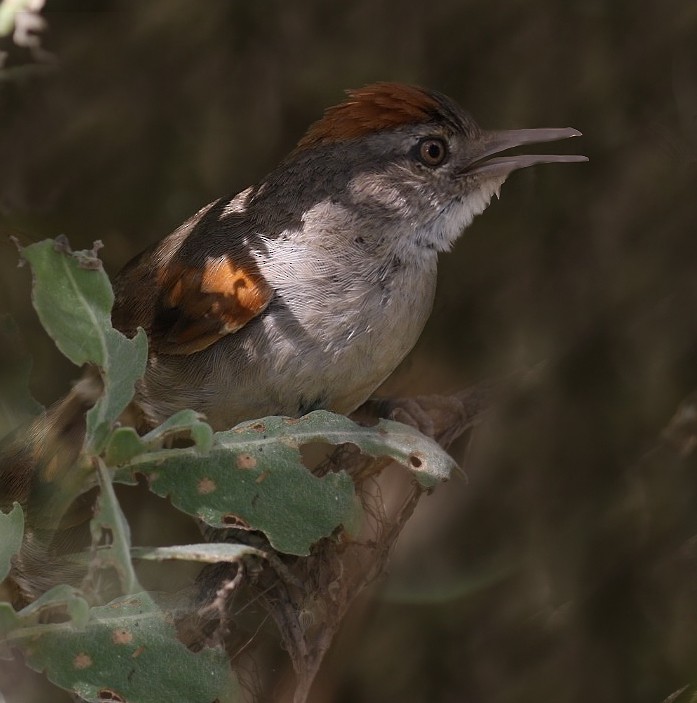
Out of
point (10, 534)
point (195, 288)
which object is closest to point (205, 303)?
point (195, 288)

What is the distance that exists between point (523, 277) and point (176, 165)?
1096 millimetres

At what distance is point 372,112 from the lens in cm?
285

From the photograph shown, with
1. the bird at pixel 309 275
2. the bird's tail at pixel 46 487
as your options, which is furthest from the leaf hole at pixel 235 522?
the bird at pixel 309 275

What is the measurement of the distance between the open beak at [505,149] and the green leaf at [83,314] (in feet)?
4.59

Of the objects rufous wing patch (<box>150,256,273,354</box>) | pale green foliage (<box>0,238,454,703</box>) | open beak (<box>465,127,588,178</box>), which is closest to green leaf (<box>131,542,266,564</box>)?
pale green foliage (<box>0,238,454,703</box>)

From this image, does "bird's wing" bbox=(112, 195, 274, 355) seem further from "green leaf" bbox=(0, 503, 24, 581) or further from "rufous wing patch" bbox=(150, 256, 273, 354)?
"green leaf" bbox=(0, 503, 24, 581)

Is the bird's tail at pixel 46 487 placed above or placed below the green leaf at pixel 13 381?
below

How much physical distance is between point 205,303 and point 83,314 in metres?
1.06

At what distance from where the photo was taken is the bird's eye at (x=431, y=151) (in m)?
2.93

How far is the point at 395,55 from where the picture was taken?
3.08 metres

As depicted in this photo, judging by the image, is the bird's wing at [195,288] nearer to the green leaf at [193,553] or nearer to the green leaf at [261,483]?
the green leaf at [261,483]

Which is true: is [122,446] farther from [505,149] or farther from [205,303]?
[505,149]

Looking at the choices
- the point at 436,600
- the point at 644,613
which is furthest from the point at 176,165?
the point at 644,613

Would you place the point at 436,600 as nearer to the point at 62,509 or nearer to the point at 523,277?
the point at 523,277
